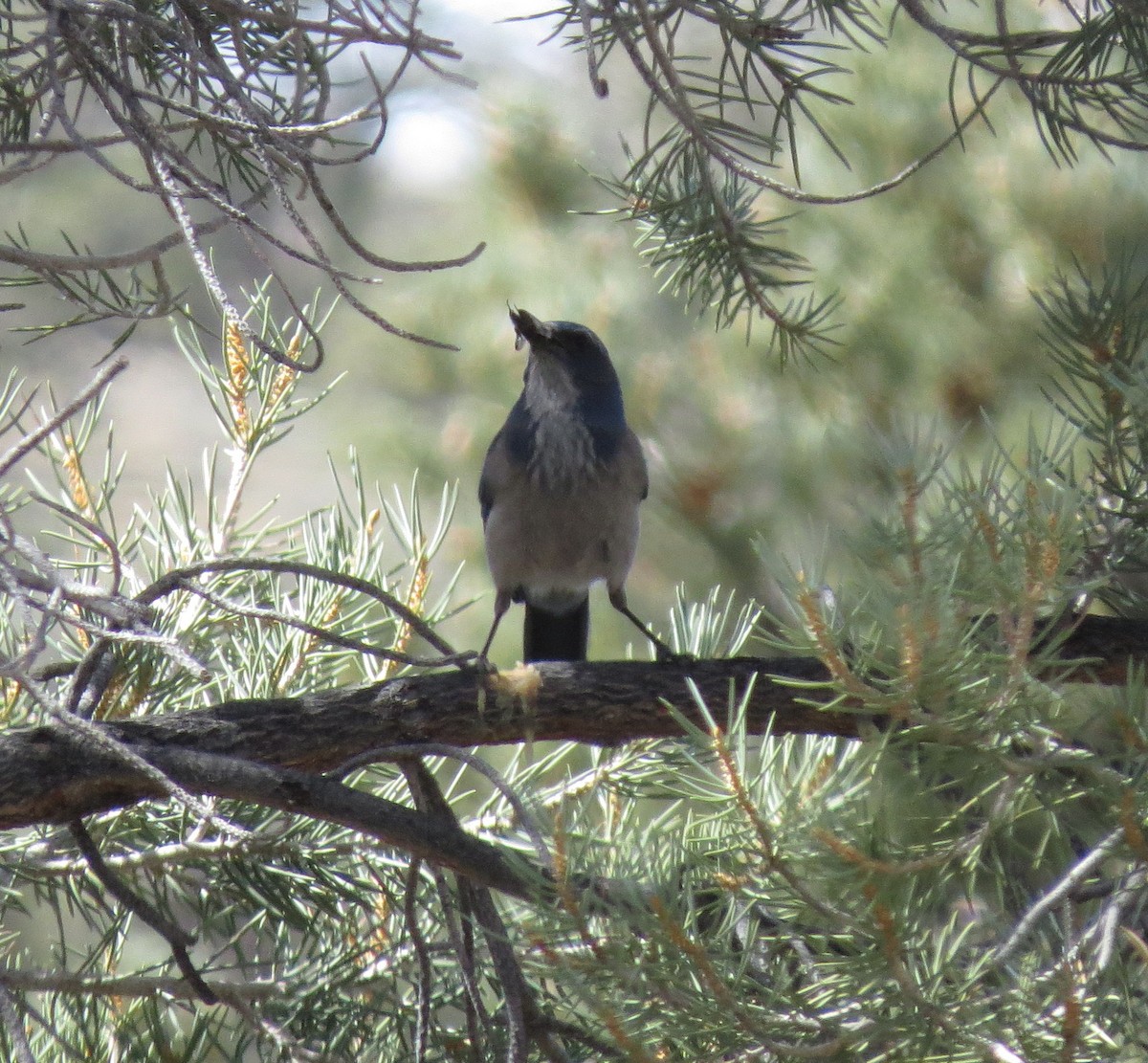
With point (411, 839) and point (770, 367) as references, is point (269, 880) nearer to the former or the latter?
point (411, 839)

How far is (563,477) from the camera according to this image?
3029 millimetres

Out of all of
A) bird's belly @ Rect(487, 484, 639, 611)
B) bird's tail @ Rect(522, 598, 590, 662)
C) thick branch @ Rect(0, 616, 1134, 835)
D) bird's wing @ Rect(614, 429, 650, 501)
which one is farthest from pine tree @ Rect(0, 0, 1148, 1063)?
bird's tail @ Rect(522, 598, 590, 662)

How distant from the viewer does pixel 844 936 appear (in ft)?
3.75

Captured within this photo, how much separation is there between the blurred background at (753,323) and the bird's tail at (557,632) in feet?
1.06

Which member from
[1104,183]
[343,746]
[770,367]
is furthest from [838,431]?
[343,746]

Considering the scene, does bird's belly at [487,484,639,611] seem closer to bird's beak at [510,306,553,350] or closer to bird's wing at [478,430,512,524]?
bird's wing at [478,430,512,524]

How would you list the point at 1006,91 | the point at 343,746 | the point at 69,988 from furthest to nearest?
the point at 1006,91 < the point at 343,746 < the point at 69,988

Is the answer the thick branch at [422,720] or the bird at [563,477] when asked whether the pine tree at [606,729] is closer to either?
the thick branch at [422,720]

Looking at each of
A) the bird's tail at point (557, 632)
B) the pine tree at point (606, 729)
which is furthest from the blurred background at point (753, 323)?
the pine tree at point (606, 729)

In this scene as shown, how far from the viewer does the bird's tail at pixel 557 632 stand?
3465 millimetres

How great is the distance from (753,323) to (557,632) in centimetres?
117

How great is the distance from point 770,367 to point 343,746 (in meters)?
2.43

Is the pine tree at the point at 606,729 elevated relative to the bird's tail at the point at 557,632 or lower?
lower

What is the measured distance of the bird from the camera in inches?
119
